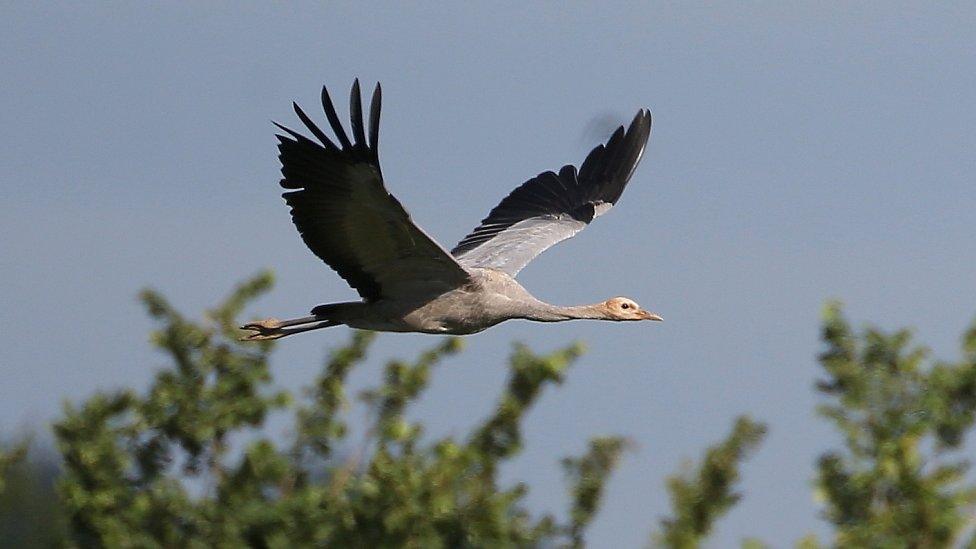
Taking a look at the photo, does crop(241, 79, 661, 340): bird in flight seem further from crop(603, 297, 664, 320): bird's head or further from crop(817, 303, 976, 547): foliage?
crop(817, 303, 976, 547): foliage

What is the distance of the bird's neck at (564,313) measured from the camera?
13195mm

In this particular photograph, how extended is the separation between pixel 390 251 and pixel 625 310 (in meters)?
3.13

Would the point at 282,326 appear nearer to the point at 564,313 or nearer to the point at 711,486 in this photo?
the point at 564,313

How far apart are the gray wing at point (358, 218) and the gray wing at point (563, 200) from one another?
281 centimetres

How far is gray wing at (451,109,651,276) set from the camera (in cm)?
1559

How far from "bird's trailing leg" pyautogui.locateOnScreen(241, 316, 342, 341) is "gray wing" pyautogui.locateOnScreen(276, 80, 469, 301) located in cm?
47

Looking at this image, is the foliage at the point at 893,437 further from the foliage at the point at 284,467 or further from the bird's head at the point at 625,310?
the bird's head at the point at 625,310

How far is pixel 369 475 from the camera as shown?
28.4 ft

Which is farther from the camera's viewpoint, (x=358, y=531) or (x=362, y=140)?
(x=362, y=140)

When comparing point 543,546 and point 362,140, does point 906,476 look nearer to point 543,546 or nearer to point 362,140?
point 543,546

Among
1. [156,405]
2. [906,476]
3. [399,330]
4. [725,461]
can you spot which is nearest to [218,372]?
[156,405]

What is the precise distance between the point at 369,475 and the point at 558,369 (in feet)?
4.43

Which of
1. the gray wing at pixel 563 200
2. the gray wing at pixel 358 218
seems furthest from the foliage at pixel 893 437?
the gray wing at pixel 563 200

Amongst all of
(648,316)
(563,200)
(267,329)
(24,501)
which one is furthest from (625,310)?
(24,501)
